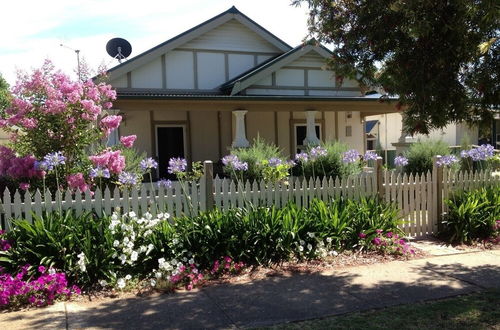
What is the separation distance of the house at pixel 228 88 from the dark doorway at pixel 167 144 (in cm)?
3

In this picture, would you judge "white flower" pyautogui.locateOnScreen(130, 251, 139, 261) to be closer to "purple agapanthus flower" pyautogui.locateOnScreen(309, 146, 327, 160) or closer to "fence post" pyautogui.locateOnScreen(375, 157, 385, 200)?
"fence post" pyautogui.locateOnScreen(375, 157, 385, 200)

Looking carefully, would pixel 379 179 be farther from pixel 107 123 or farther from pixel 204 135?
pixel 204 135

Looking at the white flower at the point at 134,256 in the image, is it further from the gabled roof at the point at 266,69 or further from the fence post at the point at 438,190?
the gabled roof at the point at 266,69

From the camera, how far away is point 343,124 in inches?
763

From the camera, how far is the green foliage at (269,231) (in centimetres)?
614

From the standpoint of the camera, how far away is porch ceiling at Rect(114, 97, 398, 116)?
1354 centimetres

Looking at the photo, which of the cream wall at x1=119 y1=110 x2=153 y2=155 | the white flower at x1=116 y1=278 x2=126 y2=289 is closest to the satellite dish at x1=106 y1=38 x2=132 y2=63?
the cream wall at x1=119 y1=110 x2=153 y2=155

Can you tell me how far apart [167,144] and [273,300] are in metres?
12.2

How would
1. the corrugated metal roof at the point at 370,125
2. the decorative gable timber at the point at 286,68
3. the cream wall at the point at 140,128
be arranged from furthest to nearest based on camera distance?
the corrugated metal roof at the point at 370,125, the cream wall at the point at 140,128, the decorative gable timber at the point at 286,68

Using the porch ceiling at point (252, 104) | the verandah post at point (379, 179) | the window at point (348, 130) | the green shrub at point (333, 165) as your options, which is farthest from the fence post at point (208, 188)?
the window at point (348, 130)

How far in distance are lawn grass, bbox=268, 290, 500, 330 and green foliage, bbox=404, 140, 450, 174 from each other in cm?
721

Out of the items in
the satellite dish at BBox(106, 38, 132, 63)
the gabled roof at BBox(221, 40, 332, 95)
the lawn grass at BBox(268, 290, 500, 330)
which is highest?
the satellite dish at BBox(106, 38, 132, 63)

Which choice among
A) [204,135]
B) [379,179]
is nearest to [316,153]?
[379,179]

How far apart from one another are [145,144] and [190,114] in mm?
1861
